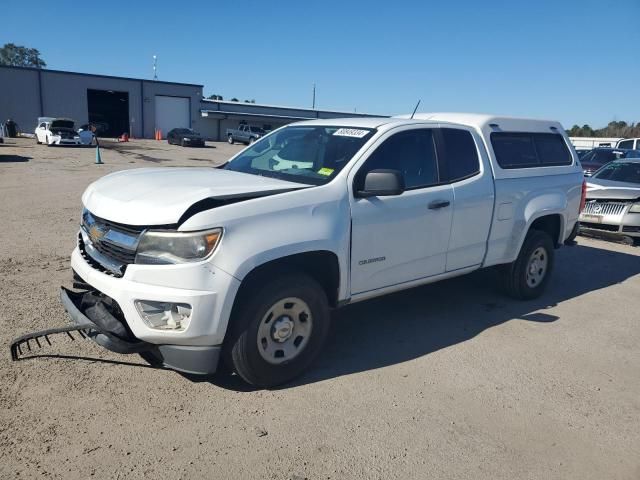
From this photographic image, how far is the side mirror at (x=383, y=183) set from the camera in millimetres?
3791

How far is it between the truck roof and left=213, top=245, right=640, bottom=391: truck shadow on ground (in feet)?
5.42

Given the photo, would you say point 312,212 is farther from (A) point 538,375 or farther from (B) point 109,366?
(A) point 538,375

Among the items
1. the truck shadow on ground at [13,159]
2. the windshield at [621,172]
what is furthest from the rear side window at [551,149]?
the truck shadow on ground at [13,159]

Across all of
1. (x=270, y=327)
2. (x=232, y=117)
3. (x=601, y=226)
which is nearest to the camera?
(x=270, y=327)

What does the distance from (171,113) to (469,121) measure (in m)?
54.2

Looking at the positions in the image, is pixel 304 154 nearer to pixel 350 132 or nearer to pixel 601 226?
pixel 350 132

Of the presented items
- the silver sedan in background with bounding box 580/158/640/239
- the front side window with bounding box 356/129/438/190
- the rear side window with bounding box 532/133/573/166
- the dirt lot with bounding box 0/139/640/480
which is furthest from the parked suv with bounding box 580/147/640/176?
the front side window with bounding box 356/129/438/190

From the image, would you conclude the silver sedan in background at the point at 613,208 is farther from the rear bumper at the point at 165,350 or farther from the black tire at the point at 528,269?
the rear bumper at the point at 165,350

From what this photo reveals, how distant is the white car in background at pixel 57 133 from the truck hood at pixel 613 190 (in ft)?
104

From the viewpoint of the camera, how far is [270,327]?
3551 mm

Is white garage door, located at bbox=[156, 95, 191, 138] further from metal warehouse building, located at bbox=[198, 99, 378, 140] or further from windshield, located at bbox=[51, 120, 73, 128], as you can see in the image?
windshield, located at bbox=[51, 120, 73, 128]

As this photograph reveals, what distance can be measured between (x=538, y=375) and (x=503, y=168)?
2.18m

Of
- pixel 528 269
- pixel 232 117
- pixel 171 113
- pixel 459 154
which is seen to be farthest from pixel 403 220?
pixel 232 117

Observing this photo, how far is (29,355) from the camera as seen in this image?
3.87 meters
